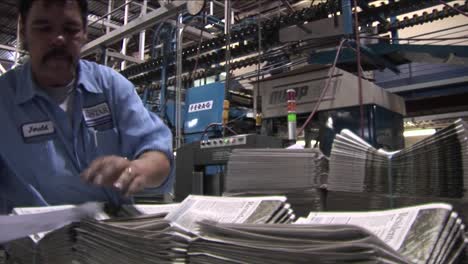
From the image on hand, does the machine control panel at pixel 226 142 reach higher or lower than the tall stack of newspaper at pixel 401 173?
higher

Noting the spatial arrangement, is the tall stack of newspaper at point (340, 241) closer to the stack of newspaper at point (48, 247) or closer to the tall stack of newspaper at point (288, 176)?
the stack of newspaper at point (48, 247)

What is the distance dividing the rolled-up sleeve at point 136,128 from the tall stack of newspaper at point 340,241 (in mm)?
447

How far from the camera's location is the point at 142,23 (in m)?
2.31

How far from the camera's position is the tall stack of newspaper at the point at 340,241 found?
371mm

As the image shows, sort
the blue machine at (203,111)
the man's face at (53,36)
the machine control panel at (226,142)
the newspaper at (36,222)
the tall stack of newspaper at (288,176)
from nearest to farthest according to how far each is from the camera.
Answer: the newspaper at (36,222) → the man's face at (53,36) → the tall stack of newspaper at (288,176) → the machine control panel at (226,142) → the blue machine at (203,111)

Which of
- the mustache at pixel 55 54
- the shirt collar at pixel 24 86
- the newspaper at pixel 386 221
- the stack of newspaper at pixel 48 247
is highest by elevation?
the mustache at pixel 55 54

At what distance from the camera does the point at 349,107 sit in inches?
77.9

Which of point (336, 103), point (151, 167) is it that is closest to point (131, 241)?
point (151, 167)

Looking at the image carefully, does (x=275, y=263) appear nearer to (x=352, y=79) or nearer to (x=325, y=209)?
(x=325, y=209)

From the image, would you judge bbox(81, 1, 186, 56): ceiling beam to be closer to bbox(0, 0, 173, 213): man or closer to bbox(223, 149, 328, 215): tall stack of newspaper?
bbox(0, 0, 173, 213): man

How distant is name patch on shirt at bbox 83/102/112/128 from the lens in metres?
0.95

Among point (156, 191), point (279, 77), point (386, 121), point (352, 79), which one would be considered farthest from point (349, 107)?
point (156, 191)

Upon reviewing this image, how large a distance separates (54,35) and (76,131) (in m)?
0.23

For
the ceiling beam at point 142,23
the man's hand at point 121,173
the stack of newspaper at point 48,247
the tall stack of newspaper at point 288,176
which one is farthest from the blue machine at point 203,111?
the stack of newspaper at point 48,247
